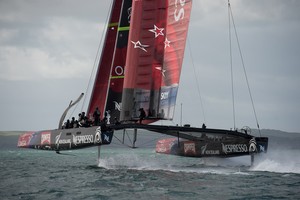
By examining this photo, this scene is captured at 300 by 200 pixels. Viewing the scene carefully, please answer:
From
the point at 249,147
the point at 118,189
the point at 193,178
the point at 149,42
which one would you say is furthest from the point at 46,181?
the point at 249,147

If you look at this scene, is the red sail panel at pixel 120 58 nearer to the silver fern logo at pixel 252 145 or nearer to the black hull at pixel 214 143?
the black hull at pixel 214 143

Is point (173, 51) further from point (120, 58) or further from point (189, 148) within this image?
point (189, 148)

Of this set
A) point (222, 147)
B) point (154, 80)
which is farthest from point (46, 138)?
point (222, 147)

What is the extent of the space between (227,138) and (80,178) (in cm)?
691

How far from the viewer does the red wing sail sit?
2036 cm

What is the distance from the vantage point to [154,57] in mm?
20766

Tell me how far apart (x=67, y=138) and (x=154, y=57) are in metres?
4.76

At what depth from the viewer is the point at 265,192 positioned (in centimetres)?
1420

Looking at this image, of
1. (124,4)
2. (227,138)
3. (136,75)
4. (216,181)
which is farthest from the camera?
(124,4)

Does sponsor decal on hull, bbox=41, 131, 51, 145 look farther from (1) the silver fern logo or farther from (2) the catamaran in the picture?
(1) the silver fern logo

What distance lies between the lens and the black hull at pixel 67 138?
1912 centimetres

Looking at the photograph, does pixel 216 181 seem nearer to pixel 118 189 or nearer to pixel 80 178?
pixel 118 189

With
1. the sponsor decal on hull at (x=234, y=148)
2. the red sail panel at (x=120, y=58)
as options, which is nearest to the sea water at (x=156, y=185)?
the sponsor decal on hull at (x=234, y=148)

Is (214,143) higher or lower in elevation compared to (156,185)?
higher
